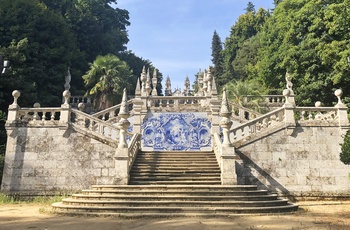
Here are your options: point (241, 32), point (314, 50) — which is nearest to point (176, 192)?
point (314, 50)

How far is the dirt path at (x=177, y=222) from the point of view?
26.0 ft

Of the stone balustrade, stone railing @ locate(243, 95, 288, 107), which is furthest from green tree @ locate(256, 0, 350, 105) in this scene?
the stone balustrade

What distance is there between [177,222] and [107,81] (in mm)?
18554

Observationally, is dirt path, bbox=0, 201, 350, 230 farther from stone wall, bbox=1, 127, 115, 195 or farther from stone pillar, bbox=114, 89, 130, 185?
stone wall, bbox=1, 127, 115, 195

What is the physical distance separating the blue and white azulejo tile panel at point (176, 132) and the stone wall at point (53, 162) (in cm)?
412

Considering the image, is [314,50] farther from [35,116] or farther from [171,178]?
[35,116]

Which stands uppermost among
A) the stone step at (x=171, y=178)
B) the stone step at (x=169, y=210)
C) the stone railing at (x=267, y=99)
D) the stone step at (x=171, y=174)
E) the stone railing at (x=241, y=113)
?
the stone railing at (x=267, y=99)

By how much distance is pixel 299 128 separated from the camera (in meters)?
14.3

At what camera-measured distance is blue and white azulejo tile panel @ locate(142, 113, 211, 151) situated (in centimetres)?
1800

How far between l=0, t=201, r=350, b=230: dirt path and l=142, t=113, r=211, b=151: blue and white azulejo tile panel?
8.41 m

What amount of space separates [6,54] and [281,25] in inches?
832

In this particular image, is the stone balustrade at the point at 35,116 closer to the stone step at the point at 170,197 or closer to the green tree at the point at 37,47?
the stone step at the point at 170,197

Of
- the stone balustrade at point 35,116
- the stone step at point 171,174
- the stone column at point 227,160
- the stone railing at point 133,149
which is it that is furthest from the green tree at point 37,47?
the stone column at point 227,160

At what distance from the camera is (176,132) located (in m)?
18.4
